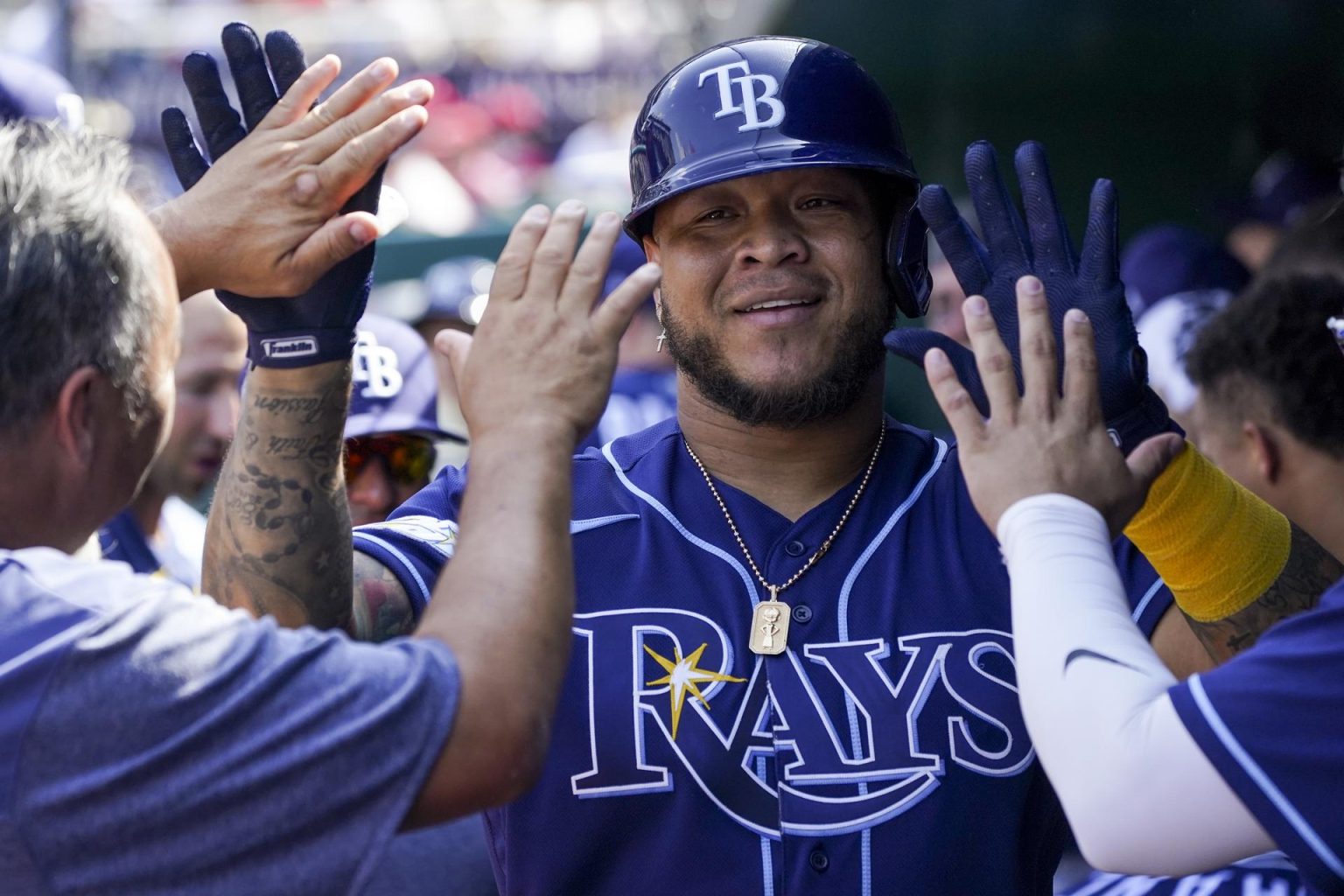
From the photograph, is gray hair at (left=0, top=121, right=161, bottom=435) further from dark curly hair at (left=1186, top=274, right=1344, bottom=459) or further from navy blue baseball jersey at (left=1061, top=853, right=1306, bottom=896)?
dark curly hair at (left=1186, top=274, right=1344, bottom=459)

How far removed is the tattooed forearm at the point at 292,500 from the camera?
2357mm

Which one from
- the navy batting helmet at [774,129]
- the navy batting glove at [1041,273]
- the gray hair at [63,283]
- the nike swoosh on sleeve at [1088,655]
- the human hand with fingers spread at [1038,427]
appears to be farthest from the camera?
the navy batting helmet at [774,129]

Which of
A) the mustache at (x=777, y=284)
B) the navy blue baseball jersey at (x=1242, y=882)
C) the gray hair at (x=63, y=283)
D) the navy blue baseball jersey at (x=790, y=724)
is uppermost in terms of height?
the gray hair at (x=63, y=283)

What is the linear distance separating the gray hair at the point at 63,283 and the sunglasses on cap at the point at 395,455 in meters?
2.20

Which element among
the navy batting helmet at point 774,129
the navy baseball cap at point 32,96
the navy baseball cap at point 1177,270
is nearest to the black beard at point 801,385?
the navy batting helmet at point 774,129

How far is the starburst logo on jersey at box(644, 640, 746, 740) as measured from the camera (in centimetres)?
237

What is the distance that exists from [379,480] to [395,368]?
0.31 m

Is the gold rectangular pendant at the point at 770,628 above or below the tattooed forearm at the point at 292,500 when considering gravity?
below

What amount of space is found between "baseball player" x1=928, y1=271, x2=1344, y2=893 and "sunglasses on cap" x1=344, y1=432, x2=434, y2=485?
2239mm

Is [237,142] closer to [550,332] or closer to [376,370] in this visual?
[550,332]

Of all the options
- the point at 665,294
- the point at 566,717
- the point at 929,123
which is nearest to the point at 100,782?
the point at 566,717

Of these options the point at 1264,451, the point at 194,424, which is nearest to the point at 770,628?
the point at 1264,451

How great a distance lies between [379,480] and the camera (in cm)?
405

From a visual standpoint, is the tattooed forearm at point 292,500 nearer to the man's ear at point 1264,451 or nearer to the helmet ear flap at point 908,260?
the helmet ear flap at point 908,260
